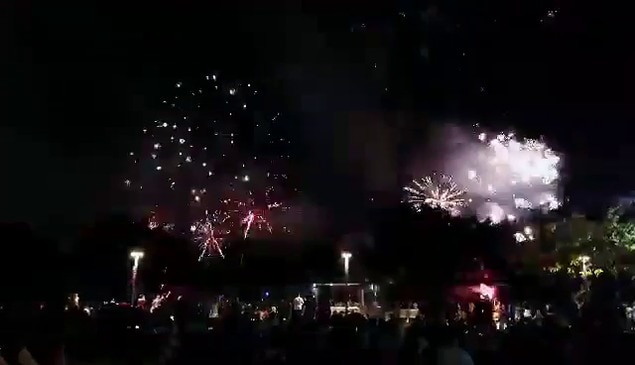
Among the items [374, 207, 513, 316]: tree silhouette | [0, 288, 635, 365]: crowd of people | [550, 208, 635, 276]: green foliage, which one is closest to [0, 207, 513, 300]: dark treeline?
[374, 207, 513, 316]: tree silhouette

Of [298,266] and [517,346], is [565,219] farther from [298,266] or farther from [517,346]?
[517,346]

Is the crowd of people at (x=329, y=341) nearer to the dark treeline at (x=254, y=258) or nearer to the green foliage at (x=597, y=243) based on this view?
the dark treeline at (x=254, y=258)

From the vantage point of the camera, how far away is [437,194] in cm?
3341

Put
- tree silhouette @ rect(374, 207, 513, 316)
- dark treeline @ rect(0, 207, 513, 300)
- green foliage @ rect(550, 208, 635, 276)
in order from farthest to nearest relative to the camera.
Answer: green foliage @ rect(550, 208, 635, 276)
tree silhouette @ rect(374, 207, 513, 316)
dark treeline @ rect(0, 207, 513, 300)

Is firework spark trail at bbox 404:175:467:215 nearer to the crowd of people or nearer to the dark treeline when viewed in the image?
the dark treeline

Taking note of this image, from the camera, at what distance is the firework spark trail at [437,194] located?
107 feet

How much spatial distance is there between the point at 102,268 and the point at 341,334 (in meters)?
25.7

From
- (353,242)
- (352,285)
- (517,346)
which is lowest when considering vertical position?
(517,346)

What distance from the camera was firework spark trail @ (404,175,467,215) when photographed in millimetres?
32562

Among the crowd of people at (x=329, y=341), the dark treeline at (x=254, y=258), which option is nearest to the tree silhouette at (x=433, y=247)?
the dark treeline at (x=254, y=258)

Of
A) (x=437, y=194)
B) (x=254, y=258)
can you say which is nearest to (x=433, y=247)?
(x=437, y=194)

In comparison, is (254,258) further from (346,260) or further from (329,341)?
(329,341)

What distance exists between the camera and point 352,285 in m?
30.3

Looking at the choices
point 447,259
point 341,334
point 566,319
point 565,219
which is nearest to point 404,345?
point 341,334
